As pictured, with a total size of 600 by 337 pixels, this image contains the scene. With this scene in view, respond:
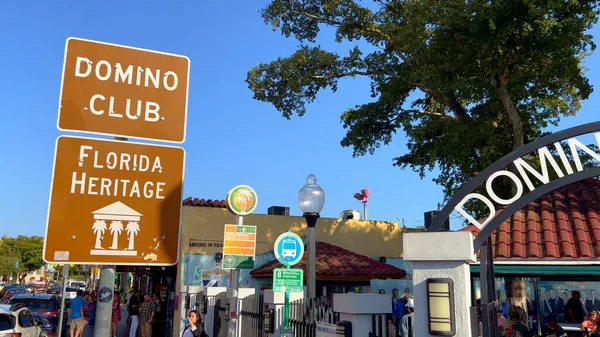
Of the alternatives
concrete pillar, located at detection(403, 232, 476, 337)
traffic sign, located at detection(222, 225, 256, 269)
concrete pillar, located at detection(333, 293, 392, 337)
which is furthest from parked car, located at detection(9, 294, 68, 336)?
concrete pillar, located at detection(403, 232, 476, 337)

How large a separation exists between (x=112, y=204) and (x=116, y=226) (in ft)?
0.52

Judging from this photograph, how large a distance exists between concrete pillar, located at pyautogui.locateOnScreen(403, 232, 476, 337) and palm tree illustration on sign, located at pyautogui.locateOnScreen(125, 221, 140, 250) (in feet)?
10.3

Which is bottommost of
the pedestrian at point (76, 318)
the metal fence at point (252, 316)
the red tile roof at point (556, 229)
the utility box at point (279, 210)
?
the pedestrian at point (76, 318)

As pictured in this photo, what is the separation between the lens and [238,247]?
8.37 meters

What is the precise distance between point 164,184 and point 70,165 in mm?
655

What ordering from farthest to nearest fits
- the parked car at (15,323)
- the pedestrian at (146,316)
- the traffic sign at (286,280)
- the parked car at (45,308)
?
the parked car at (45,308) → the pedestrian at (146,316) → the parked car at (15,323) → the traffic sign at (286,280)

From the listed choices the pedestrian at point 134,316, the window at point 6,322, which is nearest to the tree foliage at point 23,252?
the pedestrian at point 134,316

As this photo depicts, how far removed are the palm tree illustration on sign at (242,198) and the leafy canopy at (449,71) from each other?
8.10 m

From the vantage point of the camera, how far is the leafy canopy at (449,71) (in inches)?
554

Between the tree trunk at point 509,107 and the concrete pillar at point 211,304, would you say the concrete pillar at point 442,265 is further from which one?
Result: the tree trunk at point 509,107

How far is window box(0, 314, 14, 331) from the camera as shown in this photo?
10.6 metres

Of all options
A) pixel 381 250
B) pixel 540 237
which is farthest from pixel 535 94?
pixel 540 237

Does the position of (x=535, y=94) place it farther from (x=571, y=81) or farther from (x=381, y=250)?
(x=381, y=250)

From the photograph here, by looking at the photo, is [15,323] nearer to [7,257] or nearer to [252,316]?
[252,316]
